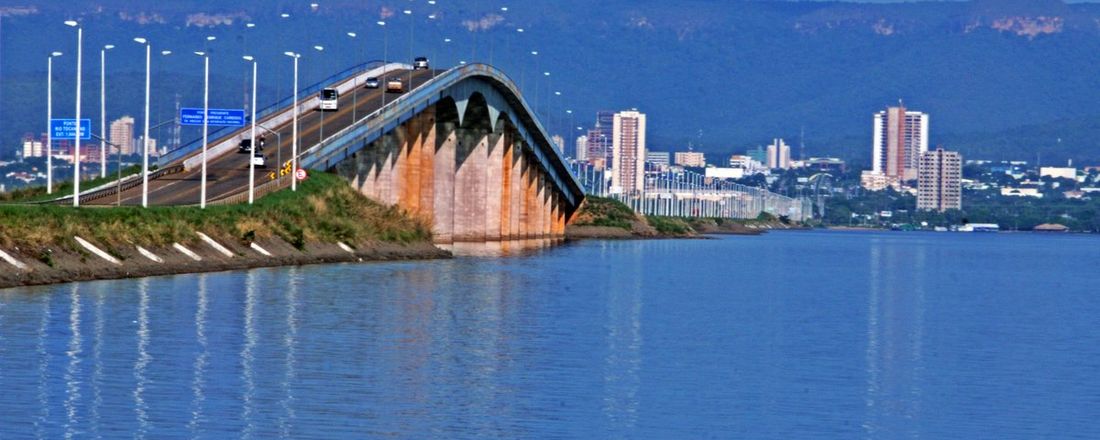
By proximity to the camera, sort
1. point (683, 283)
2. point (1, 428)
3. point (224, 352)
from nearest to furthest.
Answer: point (1, 428), point (224, 352), point (683, 283)

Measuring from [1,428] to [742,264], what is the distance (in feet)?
286

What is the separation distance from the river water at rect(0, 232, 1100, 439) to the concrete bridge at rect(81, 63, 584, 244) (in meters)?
28.8

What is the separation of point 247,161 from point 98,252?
41510 mm

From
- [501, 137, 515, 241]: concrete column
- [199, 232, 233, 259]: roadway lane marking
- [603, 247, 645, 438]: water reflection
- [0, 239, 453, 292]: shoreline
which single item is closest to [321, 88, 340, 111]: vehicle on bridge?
[0, 239, 453, 292]: shoreline

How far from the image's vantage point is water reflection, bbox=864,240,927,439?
33.6 metres

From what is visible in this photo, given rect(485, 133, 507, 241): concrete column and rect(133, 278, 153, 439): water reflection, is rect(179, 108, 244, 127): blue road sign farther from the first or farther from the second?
rect(133, 278, 153, 439): water reflection

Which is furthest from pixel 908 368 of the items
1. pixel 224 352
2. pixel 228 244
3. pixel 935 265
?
pixel 935 265

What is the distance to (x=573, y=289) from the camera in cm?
7350

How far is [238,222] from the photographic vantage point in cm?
7969

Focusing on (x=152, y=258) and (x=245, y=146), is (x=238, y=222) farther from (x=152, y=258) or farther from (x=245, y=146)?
(x=245, y=146)

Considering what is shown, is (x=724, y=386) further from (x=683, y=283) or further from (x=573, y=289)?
(x=683, y=283)

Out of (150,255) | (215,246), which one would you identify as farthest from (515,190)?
(150,255)

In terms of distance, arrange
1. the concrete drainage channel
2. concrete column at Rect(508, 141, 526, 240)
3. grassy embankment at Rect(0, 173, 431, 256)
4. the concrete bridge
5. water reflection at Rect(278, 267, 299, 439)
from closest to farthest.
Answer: water reflection at Rect(278, 267, 299, 439), the concrete drainage channel, grassy embankment at Rect(0, 173, 431, 256), the concrete bridge, concrete column at Rect(508, 141, 526, 240)

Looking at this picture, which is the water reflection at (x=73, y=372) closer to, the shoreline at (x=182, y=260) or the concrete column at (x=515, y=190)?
the shoreline at (x=182, y=260)
